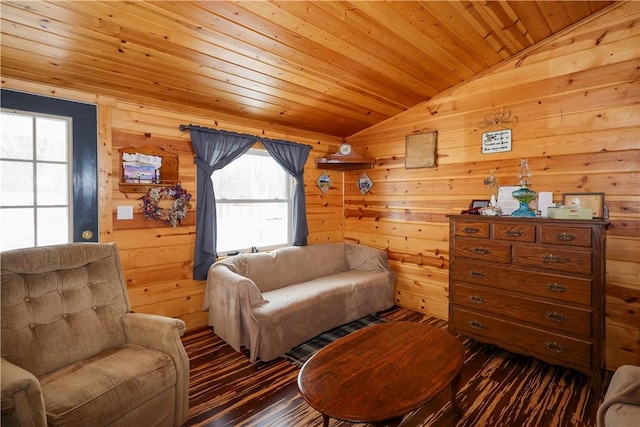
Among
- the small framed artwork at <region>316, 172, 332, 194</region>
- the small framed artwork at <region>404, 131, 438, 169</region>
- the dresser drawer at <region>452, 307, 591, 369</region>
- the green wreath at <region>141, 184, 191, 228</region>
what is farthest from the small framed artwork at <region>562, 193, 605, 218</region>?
the green wreath at <region>141, 184, 191, 228</region>

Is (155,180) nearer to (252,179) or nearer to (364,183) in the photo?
(252,179)

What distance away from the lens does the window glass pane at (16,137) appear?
2.26 metres

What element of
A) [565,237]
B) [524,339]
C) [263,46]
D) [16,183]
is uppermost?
[263,46]

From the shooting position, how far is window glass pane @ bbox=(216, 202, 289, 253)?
139 inches

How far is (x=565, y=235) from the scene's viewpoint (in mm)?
2287

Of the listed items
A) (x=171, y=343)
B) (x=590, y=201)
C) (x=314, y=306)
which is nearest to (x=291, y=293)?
(x=314, y=306)

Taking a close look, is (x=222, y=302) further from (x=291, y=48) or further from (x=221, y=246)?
(x=291, y=48)

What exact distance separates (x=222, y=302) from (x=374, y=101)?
99.7 inches

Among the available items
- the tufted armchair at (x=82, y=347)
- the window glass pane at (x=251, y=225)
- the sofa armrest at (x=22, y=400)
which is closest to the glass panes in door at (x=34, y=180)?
the tufted armchair at (x=82, y=347)

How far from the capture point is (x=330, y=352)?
187 cm

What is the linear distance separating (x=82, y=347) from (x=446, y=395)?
2283 millimetres

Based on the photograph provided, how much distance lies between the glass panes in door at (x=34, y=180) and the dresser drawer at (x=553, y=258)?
3476mm

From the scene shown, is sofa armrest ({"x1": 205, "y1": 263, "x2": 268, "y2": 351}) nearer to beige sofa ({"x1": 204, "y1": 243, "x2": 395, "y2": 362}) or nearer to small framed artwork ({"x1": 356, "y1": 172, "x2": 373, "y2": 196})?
beige sofa ({"x1": 204, "y1": 243, "x2": 395, "y2": 362})

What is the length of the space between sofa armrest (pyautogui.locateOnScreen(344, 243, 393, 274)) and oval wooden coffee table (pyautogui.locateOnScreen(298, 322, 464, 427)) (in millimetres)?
1718
